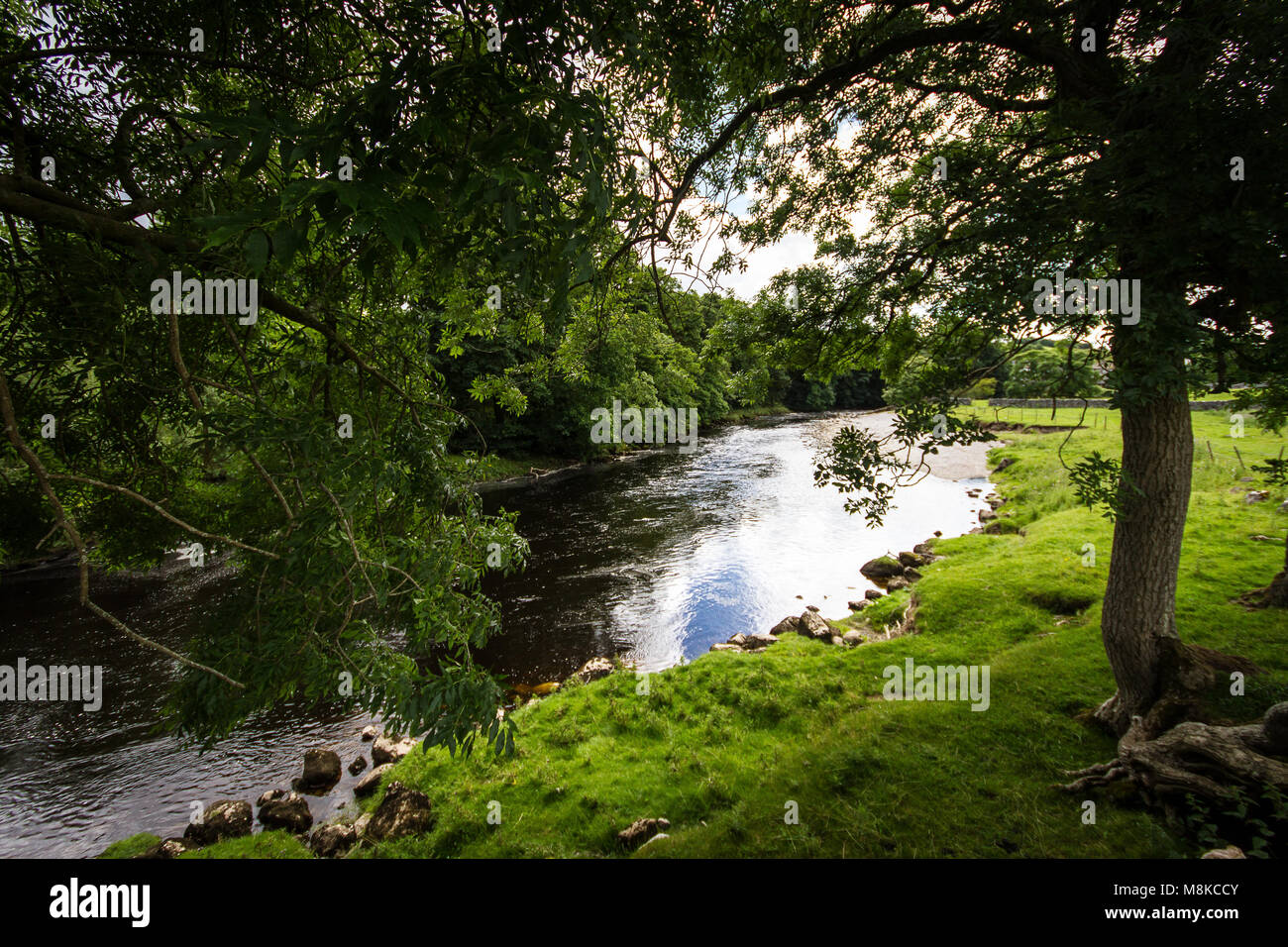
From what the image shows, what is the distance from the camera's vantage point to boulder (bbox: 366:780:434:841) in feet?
18.0

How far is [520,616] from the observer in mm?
Answer: 11688

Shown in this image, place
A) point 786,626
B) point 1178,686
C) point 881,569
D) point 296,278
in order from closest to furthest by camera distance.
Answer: point 1178,686
point 296,278
point 786,626
point 881,569

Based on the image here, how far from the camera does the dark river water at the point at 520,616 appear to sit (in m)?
6.80

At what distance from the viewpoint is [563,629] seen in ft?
36.5

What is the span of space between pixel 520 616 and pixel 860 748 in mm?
8232

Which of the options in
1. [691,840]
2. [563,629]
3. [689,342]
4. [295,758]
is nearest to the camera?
[691,840]
